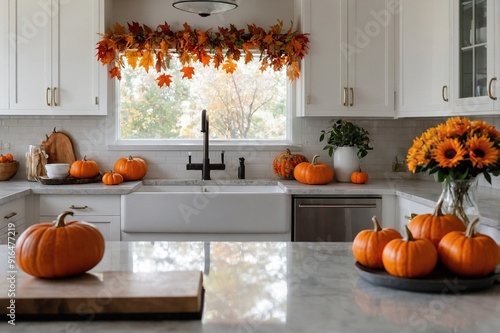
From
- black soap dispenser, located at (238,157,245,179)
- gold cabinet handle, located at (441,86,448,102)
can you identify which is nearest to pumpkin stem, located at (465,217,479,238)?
gold cabinet handle, located at (441,86,448,102)

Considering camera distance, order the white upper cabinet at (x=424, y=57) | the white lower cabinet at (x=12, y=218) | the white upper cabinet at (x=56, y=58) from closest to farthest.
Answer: the white lower cabinet at (x=12, y=218)
the white upper cabinet at (x=424, y=57)
the white upper cabinet at (x=56, y=58)

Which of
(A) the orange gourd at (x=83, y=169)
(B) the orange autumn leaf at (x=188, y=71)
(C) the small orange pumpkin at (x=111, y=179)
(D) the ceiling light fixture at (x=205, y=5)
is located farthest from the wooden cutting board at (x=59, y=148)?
(D) the ceiling light fixture at (x=205, y=5)

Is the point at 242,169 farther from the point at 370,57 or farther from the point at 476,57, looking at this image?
A: the point at 476,57

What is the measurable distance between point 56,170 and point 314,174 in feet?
6.12

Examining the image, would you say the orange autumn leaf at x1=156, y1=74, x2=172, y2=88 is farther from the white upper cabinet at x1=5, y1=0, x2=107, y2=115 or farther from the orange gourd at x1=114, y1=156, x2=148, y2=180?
the orange gourd at x1=114, y1=156, x2=148, y2=180

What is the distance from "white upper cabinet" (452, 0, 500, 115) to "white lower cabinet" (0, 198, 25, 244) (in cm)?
276

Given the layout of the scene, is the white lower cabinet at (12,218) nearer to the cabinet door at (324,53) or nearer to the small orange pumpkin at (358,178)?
the cabinet door at (324,53)

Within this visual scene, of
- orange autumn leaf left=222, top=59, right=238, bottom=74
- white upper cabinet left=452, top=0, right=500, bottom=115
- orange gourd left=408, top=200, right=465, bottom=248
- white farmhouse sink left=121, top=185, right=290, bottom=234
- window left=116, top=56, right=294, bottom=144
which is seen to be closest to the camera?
orange gourd left=408, top=200, right=465, bottom=248

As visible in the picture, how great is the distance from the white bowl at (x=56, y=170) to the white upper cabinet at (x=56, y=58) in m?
0.40

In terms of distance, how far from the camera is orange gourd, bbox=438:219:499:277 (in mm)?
1517

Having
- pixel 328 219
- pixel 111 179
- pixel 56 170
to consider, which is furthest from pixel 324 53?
pixel 56 170

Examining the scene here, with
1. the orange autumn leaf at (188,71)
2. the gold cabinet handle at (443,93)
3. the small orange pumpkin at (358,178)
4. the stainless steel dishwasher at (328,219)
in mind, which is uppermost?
the orange autumn leaf at (188,71)

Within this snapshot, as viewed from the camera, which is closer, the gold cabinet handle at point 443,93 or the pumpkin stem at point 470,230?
the pumpkin stem at point 470,230

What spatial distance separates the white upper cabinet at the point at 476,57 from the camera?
10.8ft
